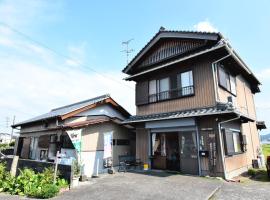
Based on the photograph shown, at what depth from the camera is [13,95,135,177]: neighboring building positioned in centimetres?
1152

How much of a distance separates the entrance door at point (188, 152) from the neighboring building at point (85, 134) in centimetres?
476

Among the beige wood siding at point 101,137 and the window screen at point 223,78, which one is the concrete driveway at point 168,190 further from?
the window screen at point 223,78

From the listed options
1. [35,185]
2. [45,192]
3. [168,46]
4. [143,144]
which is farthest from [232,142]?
[35,185]

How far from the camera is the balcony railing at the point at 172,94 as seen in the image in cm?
1104

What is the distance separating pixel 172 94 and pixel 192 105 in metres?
1.57

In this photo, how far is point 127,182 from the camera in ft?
29.3

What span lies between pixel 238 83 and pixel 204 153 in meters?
7.07

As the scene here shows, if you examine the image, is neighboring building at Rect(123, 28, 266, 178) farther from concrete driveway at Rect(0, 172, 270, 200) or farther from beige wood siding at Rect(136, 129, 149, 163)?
concrete driveway at Rect(0, 172, 270, 200)

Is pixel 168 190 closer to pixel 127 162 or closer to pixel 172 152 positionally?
pixel 172 152

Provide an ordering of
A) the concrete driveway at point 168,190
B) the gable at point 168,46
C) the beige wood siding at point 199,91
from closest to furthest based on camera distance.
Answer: the concrete driveway at point 168,190 → the beige wood siding at point 199,91 → the gable at point 168,46

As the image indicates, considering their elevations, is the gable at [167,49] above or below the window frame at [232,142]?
above

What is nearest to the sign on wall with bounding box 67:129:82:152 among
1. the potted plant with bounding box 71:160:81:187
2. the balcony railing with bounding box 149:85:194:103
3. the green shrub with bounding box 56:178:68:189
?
the potted plant with bounding box 71:160:81:187

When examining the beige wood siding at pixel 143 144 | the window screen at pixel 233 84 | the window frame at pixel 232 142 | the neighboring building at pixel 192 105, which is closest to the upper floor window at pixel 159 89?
the neighboring building at pixel 192 105

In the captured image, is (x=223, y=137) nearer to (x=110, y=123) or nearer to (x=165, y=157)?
(x=165, y=157)
